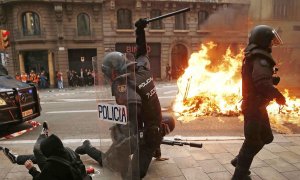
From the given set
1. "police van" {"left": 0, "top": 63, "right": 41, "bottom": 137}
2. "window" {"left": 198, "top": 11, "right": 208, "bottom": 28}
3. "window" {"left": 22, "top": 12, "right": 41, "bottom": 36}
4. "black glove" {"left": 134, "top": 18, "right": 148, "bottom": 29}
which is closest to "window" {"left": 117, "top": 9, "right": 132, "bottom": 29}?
"window" {"left": 198, "top": 11, "right": 208, "bottom": 28}

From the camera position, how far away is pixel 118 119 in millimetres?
2865

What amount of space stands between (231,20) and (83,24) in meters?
14.4

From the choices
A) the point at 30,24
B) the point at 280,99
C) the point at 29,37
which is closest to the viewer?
the point at 280,99

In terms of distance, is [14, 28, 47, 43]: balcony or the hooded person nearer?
the hooded person

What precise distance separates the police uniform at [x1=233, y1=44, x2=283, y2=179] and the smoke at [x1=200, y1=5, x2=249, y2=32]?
26.8 feet

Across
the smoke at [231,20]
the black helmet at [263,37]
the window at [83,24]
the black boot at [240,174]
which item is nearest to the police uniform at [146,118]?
the black boot at [240,174]

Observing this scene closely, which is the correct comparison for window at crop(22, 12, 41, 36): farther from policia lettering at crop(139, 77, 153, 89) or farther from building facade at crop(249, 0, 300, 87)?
policia lettering at crop(139, 77, 153, 89)

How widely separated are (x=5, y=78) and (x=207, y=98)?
5812 mm

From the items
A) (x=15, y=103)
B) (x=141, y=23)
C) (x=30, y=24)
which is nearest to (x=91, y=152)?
(x=141, y=23)

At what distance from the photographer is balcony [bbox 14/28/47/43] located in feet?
75.4

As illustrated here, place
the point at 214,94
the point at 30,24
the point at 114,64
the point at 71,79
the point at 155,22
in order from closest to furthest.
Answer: the point at 114,64 → the point at 214,94 → the point at 71,79 → the point at 30,24 → the point at 155,22

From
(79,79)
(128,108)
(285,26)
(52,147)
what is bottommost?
(79,79)

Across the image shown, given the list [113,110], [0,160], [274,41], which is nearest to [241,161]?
[274,41]

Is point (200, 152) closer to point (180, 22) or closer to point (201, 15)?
point (180, 22)
